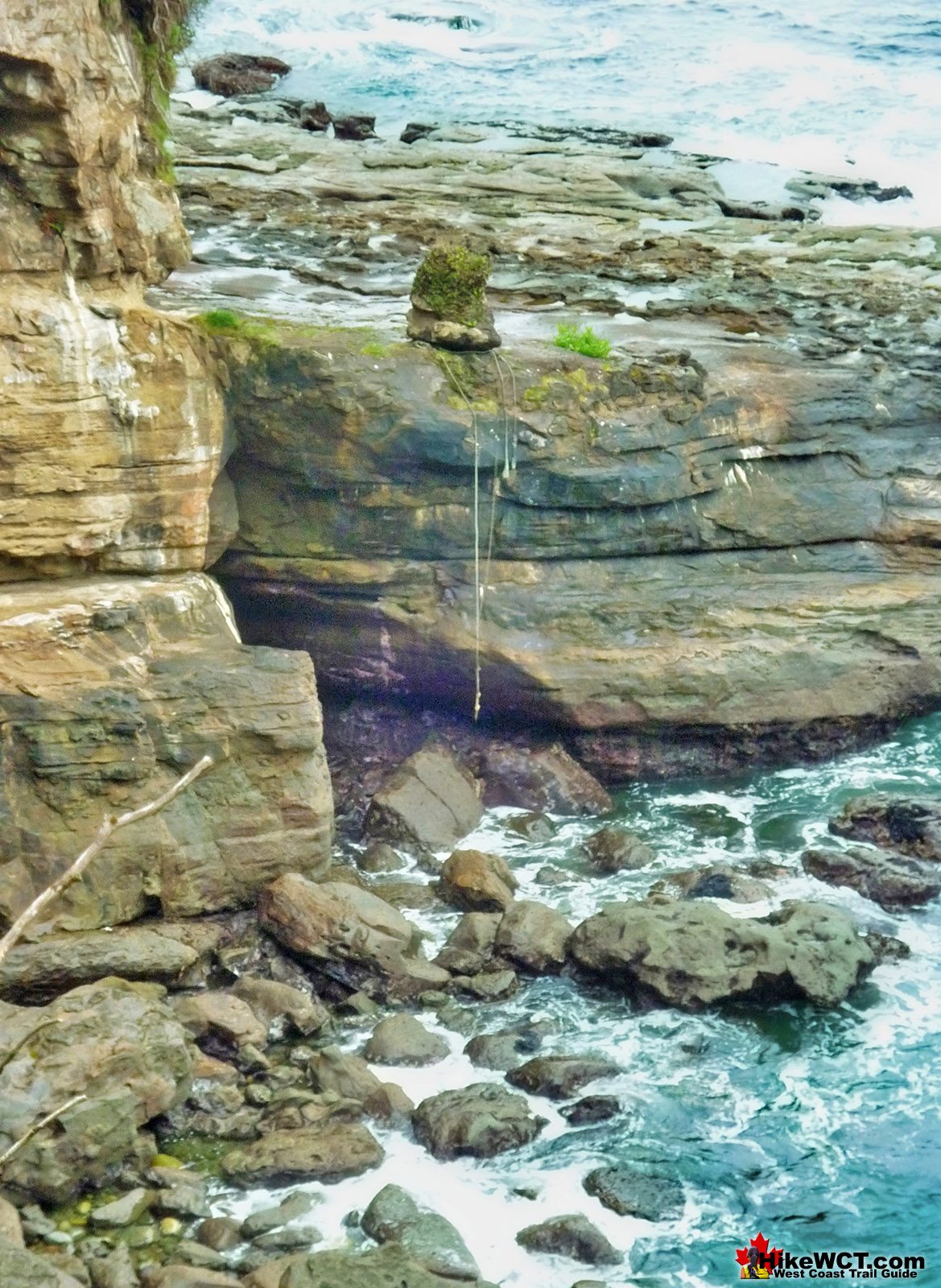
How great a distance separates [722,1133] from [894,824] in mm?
5340

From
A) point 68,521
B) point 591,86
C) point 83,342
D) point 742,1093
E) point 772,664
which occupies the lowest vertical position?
point 742,1093

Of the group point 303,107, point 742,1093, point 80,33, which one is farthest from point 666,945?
point 303,107

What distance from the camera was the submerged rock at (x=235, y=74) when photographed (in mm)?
29438

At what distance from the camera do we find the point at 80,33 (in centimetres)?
1143

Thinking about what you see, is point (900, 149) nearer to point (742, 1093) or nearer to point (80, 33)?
point (80, 33)

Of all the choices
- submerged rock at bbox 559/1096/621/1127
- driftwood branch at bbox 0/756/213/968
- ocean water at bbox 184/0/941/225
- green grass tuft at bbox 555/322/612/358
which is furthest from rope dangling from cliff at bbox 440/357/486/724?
ocean water at bbox 184/0/941/225

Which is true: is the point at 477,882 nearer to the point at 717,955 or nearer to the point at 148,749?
the point at 717,955

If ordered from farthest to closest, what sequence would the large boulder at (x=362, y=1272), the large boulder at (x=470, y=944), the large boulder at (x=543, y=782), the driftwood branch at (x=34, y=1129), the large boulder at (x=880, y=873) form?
the large boulder at (x=543, y=782) < the large boulder at (x=880, y=873) < the large boulder at (x=470, y=944) < the large boulder at (x=362, y=1272) < the driftwood branch at (x=34, y=1129)

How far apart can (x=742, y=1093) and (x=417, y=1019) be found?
8.45 ft

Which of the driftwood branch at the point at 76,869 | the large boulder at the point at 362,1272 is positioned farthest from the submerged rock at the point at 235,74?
the driftwood branch at the point at 76,869

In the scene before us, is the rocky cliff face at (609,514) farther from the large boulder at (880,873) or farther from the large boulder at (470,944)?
the large boulder at (470,944)

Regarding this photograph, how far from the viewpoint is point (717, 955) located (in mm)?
11180

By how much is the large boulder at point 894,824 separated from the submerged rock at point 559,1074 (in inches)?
191

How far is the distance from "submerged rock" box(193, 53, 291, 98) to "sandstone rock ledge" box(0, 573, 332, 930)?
20038mm
